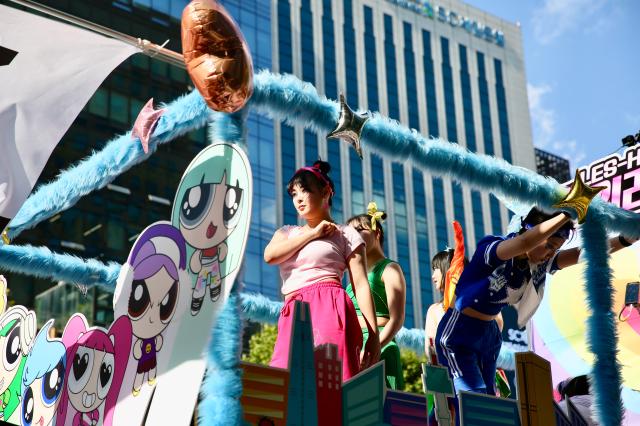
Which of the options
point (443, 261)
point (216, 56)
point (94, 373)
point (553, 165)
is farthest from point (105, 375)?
point (553, 165)

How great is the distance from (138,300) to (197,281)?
1.50 feet

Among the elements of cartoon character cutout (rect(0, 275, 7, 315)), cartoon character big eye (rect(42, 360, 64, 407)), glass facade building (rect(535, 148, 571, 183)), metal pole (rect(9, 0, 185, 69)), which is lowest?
cartoon character big eye (rect(42, 360, 64, 407))

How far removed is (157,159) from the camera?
3297cm

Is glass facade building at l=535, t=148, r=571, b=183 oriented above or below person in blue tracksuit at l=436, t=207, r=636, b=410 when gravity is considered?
above

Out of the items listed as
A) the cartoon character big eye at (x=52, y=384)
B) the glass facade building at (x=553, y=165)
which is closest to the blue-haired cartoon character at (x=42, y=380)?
the cartoon character big eye at (x=52, y=384)

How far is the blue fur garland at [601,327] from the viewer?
175 inches

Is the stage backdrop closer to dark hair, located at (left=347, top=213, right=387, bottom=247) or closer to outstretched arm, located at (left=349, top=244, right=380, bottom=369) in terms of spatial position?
dark hair, located at (left=347, top=213, right=387, bottom=247)

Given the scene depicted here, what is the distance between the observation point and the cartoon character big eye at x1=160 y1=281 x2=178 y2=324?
346 centimetres

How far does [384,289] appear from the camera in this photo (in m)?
5.22

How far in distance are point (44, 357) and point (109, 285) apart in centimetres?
179

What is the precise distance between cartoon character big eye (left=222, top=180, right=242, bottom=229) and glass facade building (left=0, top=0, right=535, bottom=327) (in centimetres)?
2532

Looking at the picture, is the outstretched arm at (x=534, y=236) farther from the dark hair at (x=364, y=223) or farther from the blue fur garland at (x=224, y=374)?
the blue fur garland at (x=224, y=374)

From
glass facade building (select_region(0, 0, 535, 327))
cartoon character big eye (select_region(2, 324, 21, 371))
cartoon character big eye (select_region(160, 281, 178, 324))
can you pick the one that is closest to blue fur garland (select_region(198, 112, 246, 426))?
cartoon character big eye (select_region(160, 281, 178, 324))

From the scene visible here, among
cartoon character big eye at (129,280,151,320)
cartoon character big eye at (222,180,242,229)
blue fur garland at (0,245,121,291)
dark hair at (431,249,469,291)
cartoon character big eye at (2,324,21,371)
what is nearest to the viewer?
cartoon character big eye at (222,180,242,229)
